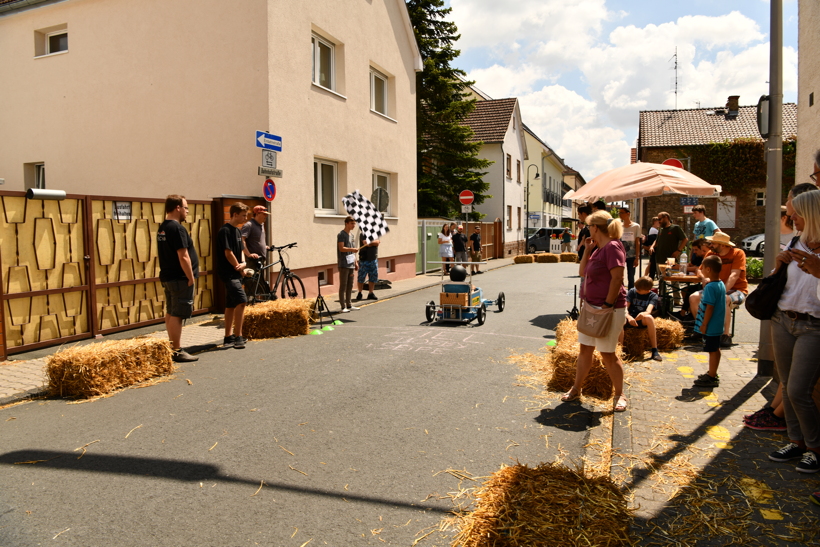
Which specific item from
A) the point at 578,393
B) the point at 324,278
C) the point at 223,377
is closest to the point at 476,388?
the point at 578,393

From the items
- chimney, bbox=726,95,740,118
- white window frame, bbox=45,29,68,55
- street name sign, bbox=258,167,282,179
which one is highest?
chimney, bbox=726,95,740,118

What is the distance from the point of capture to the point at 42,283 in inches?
324

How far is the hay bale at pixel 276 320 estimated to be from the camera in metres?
9.15

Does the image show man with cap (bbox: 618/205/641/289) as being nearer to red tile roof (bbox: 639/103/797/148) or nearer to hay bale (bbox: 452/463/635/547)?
hay bale (bbox: 452/463/635/547)

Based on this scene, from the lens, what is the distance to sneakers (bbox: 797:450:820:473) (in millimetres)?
3883

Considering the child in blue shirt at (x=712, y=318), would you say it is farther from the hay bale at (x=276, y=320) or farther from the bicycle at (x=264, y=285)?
the bicycle at (x=264, y=285)

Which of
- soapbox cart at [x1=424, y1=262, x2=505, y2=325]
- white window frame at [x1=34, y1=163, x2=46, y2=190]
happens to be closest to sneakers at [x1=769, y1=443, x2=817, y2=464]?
soapbox cart at [x1=424, y1=262, x2=505, y2=325]

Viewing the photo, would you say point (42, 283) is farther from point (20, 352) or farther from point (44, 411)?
point (44, 411)

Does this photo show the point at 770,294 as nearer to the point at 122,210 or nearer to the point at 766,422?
the point at 766,422

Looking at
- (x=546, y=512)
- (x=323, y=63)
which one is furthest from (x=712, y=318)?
(x=323, y=63)

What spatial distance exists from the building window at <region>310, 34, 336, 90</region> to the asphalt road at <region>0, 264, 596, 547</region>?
9.74 meters

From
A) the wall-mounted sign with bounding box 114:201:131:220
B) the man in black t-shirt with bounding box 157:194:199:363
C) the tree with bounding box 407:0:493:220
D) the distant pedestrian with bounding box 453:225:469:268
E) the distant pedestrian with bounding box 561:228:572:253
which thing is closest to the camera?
the man in black t-shirt with bounding box 157:194:199:363

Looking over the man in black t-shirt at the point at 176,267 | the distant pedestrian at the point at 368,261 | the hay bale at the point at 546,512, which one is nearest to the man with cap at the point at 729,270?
the hay bale at the point at 546,512

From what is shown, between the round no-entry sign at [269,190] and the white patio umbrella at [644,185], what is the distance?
5.57 metres
